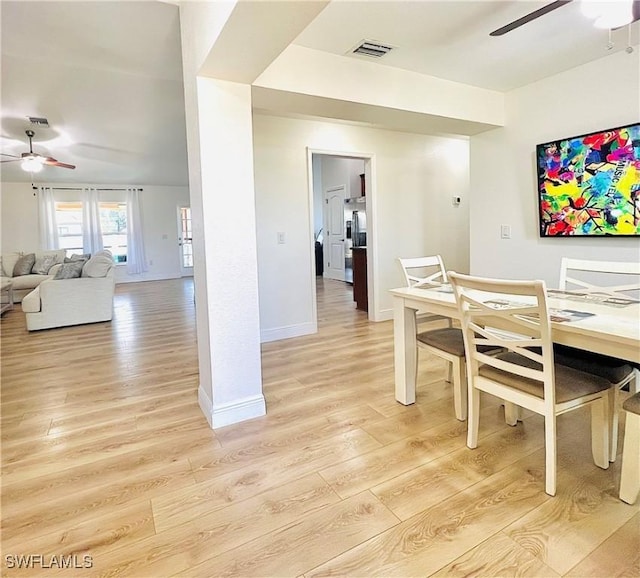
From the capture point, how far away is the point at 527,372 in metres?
1.62

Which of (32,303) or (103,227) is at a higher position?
(103,227)

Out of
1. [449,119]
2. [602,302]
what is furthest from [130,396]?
[449,119]

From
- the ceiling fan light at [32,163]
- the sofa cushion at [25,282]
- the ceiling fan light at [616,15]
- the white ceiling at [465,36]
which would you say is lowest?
the sofa cushion at [25,282]

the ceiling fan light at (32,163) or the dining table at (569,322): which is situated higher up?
the ceiling fan light at (32,163)

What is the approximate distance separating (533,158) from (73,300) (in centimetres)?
536

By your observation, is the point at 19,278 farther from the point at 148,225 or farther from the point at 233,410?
the point at 233,410

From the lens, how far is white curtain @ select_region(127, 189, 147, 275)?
30.5 ft

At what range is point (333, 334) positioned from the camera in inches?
166

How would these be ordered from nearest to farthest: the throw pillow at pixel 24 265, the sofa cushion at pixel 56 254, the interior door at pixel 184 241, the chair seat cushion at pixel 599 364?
1. the chair seat cushion at pixel 599 364
2. the throw pillow at pixel 24 265
3. the sofa cushion at pixel 56 254
4. the interior door at pixel 184 241

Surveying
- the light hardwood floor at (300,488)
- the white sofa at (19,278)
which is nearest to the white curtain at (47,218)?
the white sofa at (19,278)

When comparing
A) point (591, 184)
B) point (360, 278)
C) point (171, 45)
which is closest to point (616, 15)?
point (591, 184)

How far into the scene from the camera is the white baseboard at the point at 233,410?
2.24 m

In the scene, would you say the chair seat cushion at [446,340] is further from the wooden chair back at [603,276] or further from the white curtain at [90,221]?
the white curtain at [90,221]

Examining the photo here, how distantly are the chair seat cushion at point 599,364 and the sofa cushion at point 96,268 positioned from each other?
513cm
